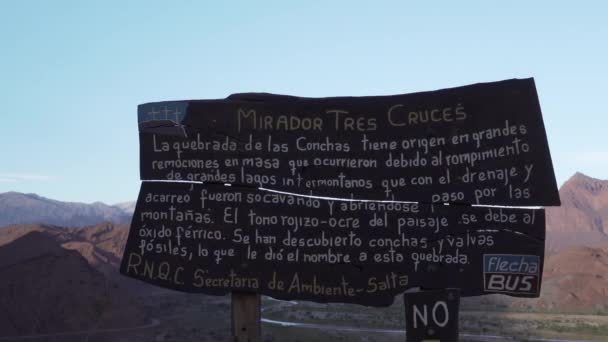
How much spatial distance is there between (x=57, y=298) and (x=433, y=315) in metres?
34.9

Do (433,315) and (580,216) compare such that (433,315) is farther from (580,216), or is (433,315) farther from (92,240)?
(580,216)

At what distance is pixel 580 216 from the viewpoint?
118 meters

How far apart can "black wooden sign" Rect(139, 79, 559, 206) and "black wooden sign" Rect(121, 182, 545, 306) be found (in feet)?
0.36

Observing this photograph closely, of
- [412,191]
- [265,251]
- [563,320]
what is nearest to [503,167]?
[412,191]

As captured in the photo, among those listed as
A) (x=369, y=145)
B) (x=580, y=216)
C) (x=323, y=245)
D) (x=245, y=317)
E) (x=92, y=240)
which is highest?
(x=580, y=216)

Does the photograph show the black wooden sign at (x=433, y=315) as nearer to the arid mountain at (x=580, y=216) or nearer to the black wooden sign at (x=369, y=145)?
the black wooden sign at (x=369, y=145)

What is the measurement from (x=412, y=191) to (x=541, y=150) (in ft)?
2.86

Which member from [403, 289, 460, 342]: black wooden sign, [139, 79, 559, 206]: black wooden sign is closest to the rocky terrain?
[139, 79, 559, 206]: black wooden sign

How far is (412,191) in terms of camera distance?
4.79 m

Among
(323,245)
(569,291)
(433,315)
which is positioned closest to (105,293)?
(569,291)

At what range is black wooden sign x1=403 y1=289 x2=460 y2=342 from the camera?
15.4ft

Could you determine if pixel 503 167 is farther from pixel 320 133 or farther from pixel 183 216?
pixel 183 216

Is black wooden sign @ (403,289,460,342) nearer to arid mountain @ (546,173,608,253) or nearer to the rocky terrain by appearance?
the rocky terrain

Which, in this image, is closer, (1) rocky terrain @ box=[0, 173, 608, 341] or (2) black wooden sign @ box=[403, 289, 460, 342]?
(2) black wooden sign @ box=[403, 289, 460, 342]
